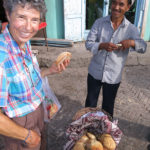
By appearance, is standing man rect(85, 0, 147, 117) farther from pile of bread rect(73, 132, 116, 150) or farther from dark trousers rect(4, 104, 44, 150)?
dark trousers rect(4, 104, 44, 150)

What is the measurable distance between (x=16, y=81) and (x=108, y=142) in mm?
1122

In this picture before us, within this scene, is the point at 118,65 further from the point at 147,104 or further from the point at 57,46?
the point at 57,46

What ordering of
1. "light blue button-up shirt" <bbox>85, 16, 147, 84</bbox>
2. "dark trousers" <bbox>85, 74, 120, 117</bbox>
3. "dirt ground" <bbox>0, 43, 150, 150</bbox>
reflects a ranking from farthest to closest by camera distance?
"dirt ground" <bbox>0, 43, 150, 150</bbox>, "dark trousers" <bbox>85, 74, 120, 117</bbox>, "light blue button-up shirt" <bbox>85, 16, 147, 84</bbox>

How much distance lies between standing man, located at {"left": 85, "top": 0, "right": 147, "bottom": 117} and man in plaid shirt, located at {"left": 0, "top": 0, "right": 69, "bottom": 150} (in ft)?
3.72

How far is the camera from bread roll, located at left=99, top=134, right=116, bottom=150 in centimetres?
168

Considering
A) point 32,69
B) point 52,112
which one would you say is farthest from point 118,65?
point 32,69

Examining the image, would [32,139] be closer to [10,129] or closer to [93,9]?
[10,129]

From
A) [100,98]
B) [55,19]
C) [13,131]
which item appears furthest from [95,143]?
[55,19]

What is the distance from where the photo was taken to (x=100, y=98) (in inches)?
149

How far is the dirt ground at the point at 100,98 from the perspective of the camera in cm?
277

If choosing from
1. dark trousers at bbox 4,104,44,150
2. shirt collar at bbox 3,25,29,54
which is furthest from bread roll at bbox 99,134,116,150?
shirt collar at bbox 3,25,29,54

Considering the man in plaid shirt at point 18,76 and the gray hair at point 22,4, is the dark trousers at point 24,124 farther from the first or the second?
the gray hair at point 22,4

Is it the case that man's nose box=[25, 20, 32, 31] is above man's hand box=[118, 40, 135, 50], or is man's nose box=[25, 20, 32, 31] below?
above

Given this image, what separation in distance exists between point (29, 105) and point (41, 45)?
15.6 ft
